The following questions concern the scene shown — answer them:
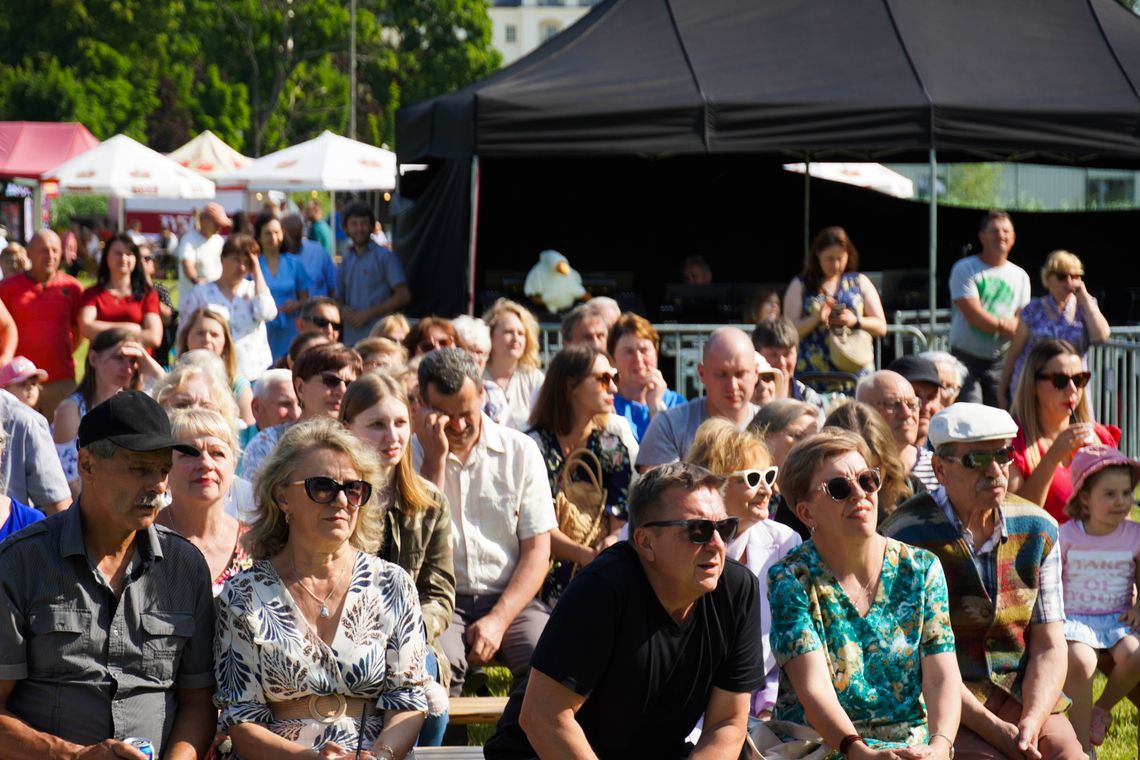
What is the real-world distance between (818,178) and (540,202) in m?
3.17

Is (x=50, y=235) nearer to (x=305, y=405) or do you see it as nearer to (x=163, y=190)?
(x=305, y=405)

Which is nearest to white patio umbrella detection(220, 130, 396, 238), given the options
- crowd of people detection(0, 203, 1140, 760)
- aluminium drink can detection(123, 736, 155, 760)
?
crowd of people detection(0, 203, 1140, 760)

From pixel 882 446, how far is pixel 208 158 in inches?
992

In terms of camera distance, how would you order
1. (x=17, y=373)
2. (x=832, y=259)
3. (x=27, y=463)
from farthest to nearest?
1. (x=832, y=259)
2. (x=17, y=373)
3. (x=27, y=463)

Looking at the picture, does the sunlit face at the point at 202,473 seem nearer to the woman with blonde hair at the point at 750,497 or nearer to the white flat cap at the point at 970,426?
the woman with blonde hair at the point at 750,497

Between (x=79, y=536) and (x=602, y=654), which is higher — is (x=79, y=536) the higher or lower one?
the higher one

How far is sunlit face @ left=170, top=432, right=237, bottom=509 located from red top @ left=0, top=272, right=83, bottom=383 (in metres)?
5.46

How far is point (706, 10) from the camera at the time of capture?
37.9ft

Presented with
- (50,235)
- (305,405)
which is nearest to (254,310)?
(50,235)

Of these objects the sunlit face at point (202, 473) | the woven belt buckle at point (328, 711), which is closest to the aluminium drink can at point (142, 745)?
the woven belt buckle at point (328, 711)

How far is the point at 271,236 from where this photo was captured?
39.7ft

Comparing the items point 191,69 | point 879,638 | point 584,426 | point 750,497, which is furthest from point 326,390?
point 191,69

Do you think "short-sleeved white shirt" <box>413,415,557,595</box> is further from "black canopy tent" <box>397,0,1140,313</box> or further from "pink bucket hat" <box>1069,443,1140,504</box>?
"black canopy tent" <box>397,0,1140,313</box>

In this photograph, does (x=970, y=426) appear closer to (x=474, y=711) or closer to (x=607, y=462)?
(x=474, y=711)
